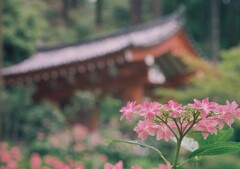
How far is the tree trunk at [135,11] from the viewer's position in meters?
16.9

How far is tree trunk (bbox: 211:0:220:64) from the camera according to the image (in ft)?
54.1

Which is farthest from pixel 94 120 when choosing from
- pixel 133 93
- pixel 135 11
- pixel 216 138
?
pixel 135 11

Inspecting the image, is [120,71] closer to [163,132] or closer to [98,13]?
[163,132]

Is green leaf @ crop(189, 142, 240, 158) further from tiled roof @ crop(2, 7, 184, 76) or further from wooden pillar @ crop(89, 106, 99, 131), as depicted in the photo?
tiled roof @ crop(2, 7, 184, 76)

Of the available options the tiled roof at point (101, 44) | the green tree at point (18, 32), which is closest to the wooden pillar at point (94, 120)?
the tiled roof at point (101, 44)

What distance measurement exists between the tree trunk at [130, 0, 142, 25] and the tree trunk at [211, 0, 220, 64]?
2.43m

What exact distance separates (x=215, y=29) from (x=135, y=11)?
266 centimetres

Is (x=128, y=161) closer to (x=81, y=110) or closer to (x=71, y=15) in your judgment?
(x=81, y=110)

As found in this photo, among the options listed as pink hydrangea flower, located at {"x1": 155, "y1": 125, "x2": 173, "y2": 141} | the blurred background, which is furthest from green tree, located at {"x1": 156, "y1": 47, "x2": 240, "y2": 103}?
pink hydrangea flower, located at {"x1": 155, "y1": 125, "x2": 173, "y2": 141}

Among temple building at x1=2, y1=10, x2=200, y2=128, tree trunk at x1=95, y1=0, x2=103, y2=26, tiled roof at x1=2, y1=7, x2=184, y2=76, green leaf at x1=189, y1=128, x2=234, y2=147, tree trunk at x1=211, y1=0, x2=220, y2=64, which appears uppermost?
tree trunk at x1=95, y1=0, x2=103, y2=26

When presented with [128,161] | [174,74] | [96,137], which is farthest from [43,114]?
[174,74]

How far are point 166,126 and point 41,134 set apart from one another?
17.6ft

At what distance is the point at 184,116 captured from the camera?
1169mm

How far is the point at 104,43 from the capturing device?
11.1 meters
